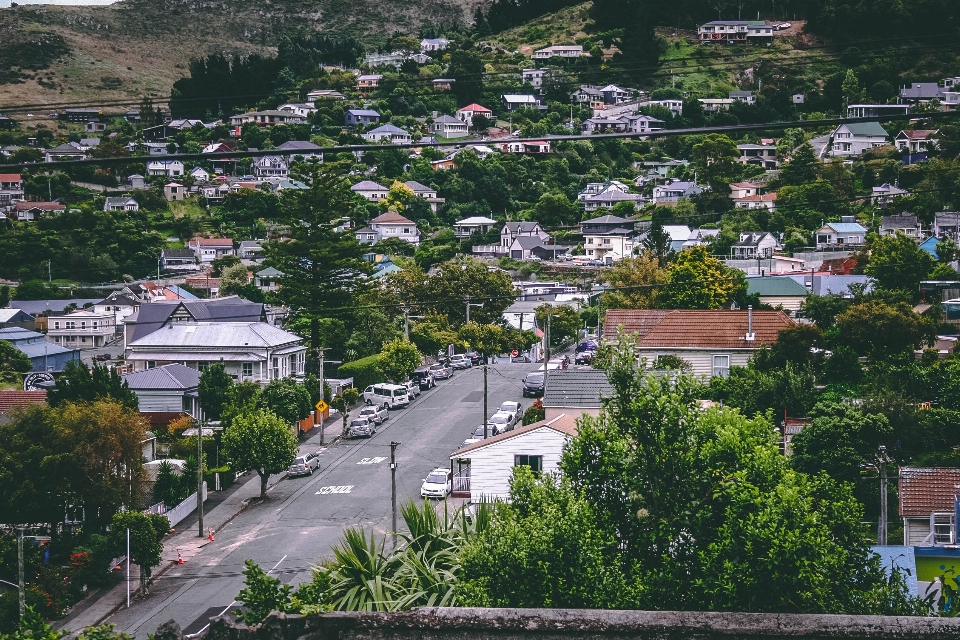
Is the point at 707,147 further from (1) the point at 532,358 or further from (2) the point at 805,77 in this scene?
(1) the point at 532,358

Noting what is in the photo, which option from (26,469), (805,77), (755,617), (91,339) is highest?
(805,77)

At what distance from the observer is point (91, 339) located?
2399 inches

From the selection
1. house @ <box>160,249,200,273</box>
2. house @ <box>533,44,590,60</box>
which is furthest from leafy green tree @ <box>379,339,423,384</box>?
house @ <box>533,44,590,60</box>

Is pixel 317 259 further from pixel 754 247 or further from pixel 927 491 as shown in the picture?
pixel 927 491

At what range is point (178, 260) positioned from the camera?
76312 millimetres

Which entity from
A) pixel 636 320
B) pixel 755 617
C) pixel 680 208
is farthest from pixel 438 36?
pixel 755 617

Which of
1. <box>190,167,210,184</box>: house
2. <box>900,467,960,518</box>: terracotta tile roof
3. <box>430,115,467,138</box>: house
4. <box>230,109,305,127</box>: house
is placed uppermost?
<box>230,109,305,127</box>: house

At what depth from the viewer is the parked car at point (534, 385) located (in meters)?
35.4

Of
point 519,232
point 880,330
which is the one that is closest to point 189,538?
point 880,330

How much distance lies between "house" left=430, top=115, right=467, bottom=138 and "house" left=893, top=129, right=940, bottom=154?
42071 mm

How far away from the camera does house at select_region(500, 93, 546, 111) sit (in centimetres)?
11725

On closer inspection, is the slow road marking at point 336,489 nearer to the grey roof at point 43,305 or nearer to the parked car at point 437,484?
the parked car at point 437,484

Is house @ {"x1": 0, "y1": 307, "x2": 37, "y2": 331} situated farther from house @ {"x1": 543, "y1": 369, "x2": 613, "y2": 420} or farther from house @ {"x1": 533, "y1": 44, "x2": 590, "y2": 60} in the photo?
house @ {"x1": 533, "y1": 44, "x2": 590, "y2": 60}

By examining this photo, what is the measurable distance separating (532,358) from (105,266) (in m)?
40.5
